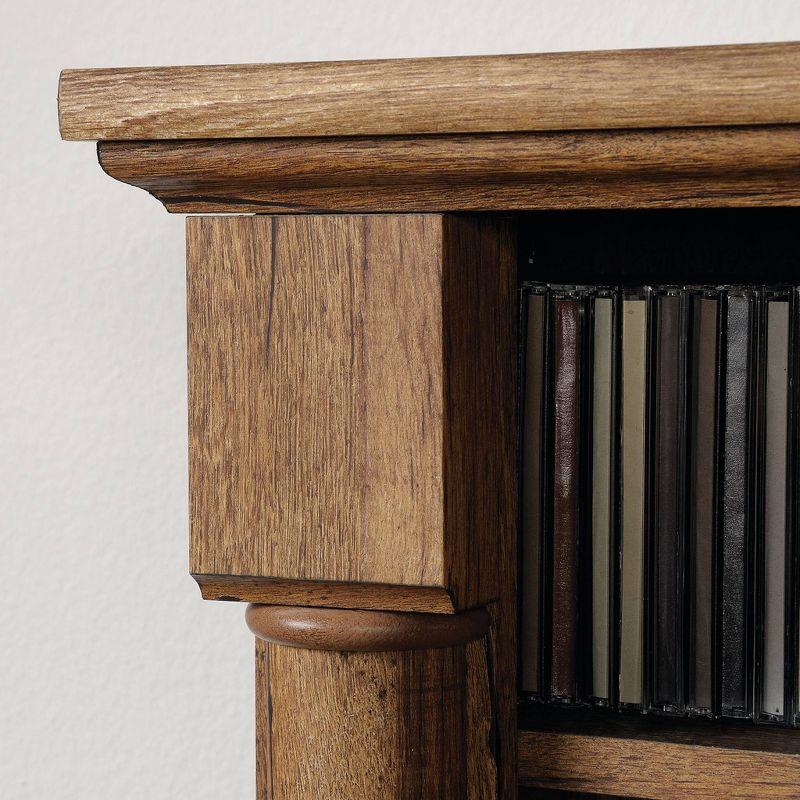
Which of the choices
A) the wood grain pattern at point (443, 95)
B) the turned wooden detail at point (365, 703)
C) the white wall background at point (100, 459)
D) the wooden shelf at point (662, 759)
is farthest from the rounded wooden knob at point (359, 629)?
the white wall background at point (100, 459)

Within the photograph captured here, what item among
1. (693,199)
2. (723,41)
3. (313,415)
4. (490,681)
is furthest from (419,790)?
(723,41)

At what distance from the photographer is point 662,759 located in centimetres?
55

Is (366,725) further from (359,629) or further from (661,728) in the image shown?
(661,728)

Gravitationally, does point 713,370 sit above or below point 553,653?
above

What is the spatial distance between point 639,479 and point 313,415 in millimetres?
210

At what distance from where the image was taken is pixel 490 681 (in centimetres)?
53

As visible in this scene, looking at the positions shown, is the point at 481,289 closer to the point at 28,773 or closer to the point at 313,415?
the point at 313,415

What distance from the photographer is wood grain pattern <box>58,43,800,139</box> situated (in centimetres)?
41

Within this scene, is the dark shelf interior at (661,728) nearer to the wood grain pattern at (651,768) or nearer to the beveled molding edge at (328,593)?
the wood grain pattern at (651,768)

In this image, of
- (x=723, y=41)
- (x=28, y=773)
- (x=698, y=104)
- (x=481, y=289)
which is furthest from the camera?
(x=28, y=773)

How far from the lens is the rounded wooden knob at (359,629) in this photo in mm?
489

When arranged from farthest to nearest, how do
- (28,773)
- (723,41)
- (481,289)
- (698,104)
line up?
(28,773), (723,41), (481,289), (698,104)

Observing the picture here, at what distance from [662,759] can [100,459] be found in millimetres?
581

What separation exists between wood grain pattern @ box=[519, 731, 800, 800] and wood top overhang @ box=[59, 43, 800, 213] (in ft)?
0.91
